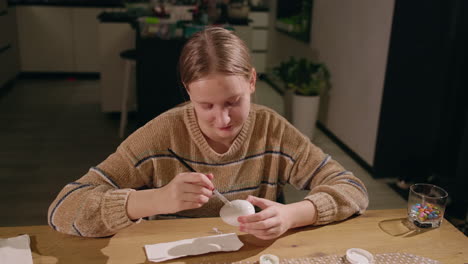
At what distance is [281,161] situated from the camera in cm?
135

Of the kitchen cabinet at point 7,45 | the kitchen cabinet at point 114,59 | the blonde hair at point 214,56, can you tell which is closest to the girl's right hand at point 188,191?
the blonde hair at point 214,56

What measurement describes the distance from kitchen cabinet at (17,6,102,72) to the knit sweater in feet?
15.6

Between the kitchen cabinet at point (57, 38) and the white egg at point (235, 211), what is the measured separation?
5063 mm

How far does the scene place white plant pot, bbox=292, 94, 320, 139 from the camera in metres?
3.79

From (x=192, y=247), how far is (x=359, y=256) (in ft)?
1.18

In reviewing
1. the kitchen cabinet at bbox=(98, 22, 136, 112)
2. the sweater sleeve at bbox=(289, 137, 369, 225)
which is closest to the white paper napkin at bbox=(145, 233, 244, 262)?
Result: the sweater sleeve at bbox=(289, 137, 369, 225)

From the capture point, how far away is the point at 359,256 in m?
0.98

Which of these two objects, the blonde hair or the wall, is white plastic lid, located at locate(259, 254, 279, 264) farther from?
the wall

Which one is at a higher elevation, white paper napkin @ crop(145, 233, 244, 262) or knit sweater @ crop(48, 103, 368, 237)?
knit sweater @ crop(48, 103, 368, 237)

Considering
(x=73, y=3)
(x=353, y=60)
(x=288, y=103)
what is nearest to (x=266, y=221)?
(x=353, y=60)

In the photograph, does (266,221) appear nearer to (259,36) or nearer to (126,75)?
(126,75)

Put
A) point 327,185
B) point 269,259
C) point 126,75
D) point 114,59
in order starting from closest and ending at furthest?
point 269,259 < point 327,185 < point 126,75 < point 114,59

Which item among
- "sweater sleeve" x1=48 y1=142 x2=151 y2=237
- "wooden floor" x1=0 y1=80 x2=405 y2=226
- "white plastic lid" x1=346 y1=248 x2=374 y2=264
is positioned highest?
"sweater sleeve" x1=48 y1=142 x2=151 y2=237

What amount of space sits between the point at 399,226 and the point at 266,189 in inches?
15.2
